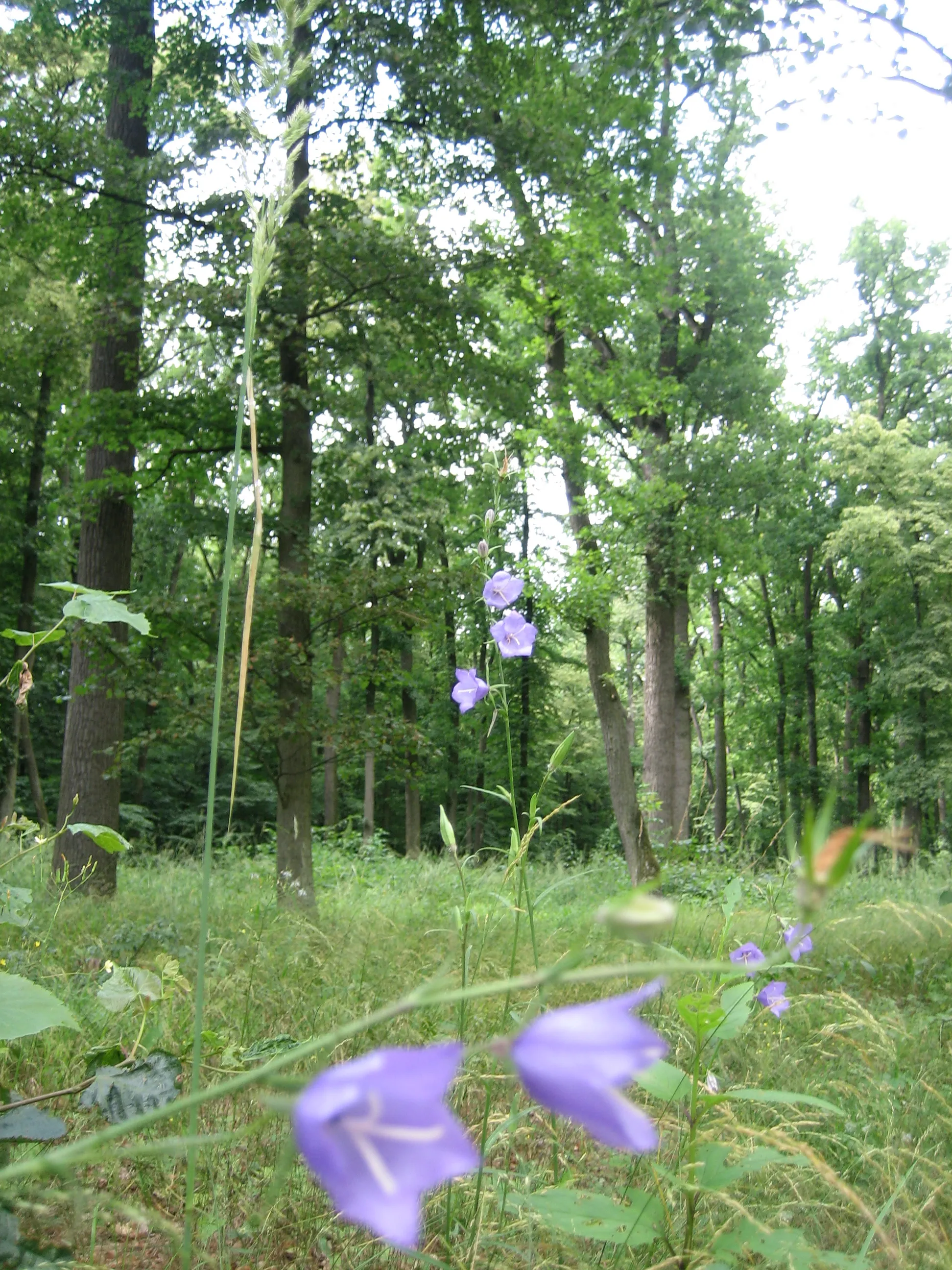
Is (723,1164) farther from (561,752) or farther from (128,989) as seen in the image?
(128,989)

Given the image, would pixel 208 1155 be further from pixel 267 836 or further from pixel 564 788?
pixel 564 788

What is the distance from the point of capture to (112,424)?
5734mm

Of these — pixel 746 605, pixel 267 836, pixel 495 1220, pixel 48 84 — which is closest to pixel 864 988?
pixel 495 1220

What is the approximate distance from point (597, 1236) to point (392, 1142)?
1135 mm

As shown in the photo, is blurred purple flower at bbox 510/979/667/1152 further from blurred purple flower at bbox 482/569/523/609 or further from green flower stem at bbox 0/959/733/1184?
blurred purple flower at bbox 482/569/523/609

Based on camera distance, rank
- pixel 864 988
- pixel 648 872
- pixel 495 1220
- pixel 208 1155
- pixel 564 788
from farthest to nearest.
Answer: pixel 564 788 < pixel 648 872 < pixel 864 988 < pixel 208 1155 < pixel 495 1220

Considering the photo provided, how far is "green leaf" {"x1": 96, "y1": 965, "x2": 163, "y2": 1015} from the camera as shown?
1477mm

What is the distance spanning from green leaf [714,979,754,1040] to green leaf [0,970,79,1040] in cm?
99

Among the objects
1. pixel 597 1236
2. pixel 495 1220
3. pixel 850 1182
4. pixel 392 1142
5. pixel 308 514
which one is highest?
pixel 308 514

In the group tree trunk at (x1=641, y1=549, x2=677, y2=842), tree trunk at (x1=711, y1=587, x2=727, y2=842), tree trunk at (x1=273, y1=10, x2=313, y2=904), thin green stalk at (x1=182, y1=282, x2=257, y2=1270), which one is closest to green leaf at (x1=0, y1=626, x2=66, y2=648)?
thin green stalk at (x1=182, y1=282, x2=257, y2=1270)

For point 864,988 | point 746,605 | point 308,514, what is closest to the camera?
point 864,988

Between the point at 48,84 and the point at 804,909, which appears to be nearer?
the point at 804,909

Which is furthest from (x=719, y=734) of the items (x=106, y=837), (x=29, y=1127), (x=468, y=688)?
(x=29, y=1127)

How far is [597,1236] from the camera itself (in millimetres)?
1233
